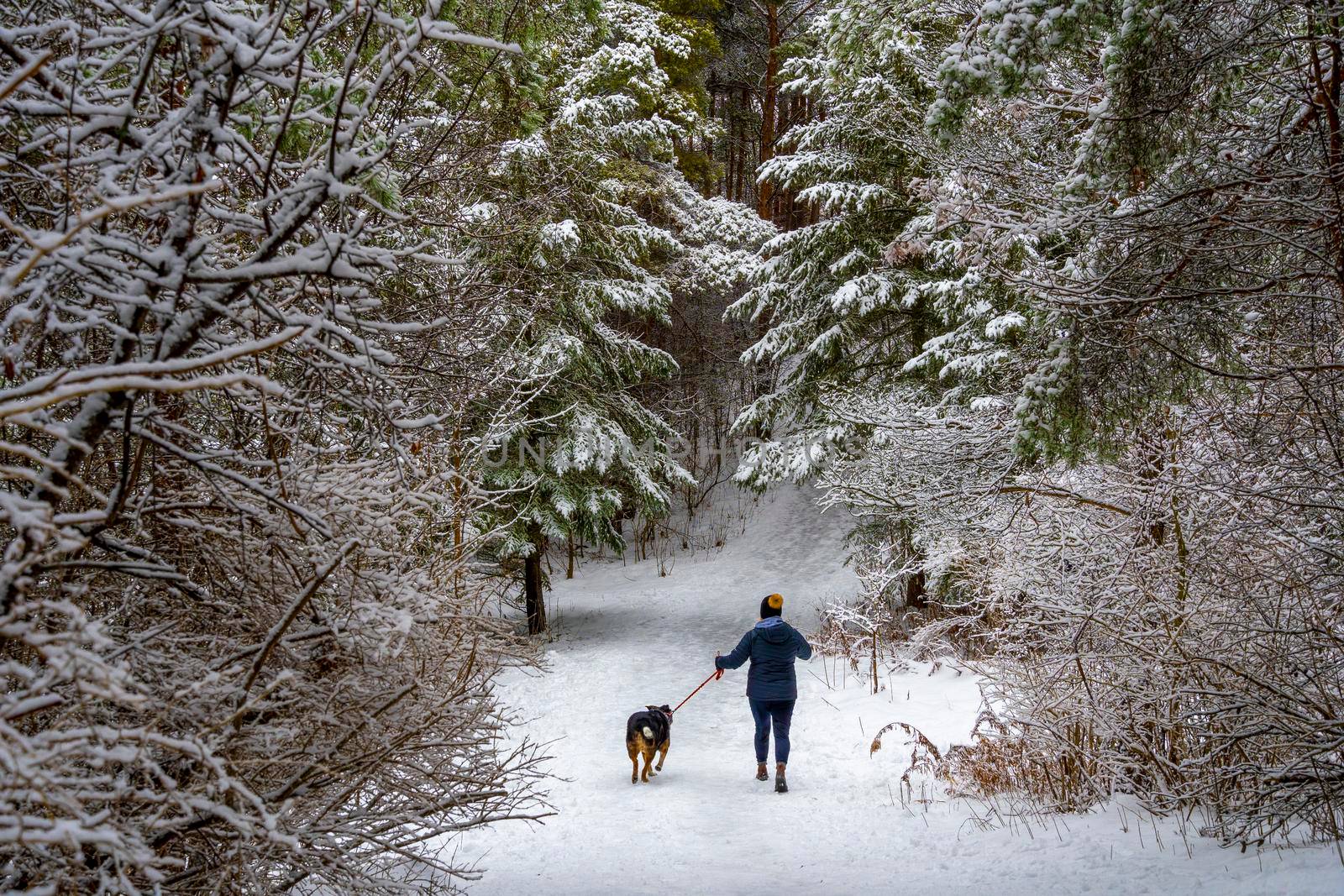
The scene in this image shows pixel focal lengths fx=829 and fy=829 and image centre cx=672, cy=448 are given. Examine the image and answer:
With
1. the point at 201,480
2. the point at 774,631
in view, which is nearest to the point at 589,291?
the point at 774,631

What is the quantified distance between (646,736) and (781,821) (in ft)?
5.16

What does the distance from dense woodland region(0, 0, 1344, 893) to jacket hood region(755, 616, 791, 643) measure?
187 cm

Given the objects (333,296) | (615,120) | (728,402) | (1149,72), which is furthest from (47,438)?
(728,402)

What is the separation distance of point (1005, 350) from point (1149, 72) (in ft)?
21.6

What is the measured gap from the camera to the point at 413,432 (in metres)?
5.58

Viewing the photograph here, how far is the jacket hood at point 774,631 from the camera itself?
7.95 m

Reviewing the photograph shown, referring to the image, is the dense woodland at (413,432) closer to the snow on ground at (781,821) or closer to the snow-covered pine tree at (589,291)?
the snow on ground at (781,821)

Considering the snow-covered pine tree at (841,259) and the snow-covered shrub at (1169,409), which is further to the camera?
the snow-covered pine tree at (841,259)

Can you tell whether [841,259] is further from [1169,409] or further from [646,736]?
Answer: [646,736]

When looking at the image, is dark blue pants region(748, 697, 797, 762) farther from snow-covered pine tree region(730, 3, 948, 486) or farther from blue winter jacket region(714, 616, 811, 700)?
snow-covered pine tree region(730, 3, 948, 486)

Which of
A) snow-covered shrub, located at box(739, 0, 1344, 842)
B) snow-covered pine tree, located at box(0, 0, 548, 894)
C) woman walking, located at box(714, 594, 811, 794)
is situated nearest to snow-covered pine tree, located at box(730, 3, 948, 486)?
snow-covered shrub, located at box(739, 0, 1344, 842)

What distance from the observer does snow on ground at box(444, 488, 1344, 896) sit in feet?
16.0

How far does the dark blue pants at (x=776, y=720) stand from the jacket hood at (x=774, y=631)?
0.57 m

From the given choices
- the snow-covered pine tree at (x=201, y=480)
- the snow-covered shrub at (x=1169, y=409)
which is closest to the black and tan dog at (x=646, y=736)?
the snow-covered shrub at (x=1169, y=409)
